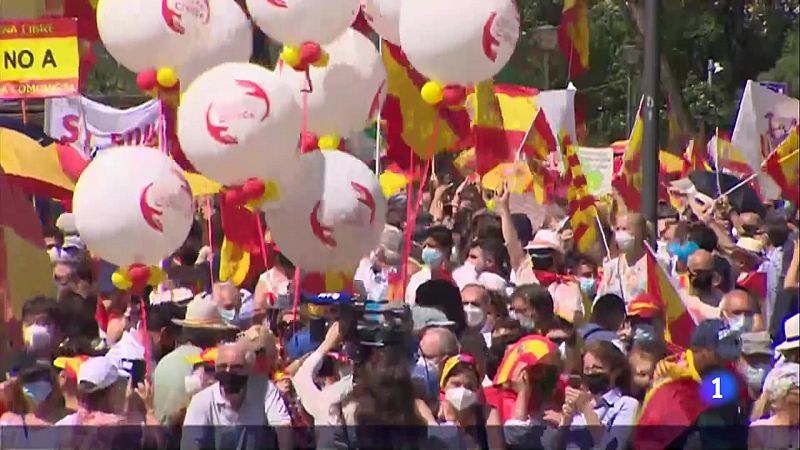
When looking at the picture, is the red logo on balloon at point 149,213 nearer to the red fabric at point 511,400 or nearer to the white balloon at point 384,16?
the white balloon at point 384,16

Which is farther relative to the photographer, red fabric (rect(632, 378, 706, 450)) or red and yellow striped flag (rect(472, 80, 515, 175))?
red and yellow striped flag (rect(472, 80, 515, 175))

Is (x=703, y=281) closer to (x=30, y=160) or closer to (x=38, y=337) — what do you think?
(x=38, y=337)

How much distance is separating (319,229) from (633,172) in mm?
4209

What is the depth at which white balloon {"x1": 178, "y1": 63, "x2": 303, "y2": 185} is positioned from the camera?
7305mm

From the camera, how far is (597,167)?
13734 mm

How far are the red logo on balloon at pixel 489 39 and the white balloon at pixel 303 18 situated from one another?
619 mm

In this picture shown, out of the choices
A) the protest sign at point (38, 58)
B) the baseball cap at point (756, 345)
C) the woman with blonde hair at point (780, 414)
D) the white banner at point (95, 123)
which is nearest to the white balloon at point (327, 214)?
the baseball cap at point (756, 345)

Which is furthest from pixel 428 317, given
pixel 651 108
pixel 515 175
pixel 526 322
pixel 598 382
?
pixel 651 108

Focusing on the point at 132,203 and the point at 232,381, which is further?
the point at 132,203

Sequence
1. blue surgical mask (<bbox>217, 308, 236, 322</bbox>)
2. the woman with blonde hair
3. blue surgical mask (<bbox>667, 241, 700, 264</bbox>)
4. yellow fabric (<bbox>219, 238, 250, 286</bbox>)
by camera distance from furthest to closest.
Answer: blue surgical mask (<bbox>667, 241, 700, 264</bbox>) → yellow fabric (<bbox>219, 238, 250, 286</bbox>) → blue surgical mask (<bbox>217, 308, 236, 322</bbox>) → the woman with blonde hair

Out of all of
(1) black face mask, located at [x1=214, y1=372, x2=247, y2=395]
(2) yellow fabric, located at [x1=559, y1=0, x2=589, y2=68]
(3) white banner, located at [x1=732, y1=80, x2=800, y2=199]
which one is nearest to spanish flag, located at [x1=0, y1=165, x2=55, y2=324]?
(1) black face mask, located at [x1=214, y1=372, x2=247, y2=395]

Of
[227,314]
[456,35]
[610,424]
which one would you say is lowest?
[227,314]

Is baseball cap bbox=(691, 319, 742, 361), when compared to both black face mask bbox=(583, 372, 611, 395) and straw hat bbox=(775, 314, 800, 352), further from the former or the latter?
black face mask bbox=(583, 372, 611, 395)

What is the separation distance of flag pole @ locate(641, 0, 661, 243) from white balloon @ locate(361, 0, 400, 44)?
2866 mm
